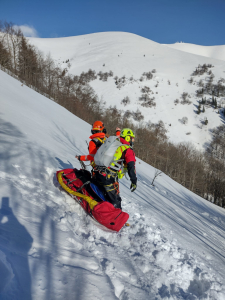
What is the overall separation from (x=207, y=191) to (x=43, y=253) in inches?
1531

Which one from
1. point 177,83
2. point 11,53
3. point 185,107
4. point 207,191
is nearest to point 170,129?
point 185,107

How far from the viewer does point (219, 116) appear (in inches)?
1697

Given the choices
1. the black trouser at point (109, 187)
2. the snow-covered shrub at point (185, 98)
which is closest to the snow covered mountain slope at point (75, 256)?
the black trouser at point (109, 187)

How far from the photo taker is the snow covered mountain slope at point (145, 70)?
4394 centimetres

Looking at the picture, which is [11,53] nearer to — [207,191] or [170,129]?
[170,129]

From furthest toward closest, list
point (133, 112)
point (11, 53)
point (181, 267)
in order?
point (133, 112) → point (11, 53) → point (181, 267)

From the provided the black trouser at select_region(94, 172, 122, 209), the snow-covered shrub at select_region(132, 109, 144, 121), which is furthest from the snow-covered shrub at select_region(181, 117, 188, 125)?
the black trouser at select_region(94, 172, 122, 209)

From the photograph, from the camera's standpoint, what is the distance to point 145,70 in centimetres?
6100

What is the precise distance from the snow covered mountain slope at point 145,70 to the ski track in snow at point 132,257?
41272mm

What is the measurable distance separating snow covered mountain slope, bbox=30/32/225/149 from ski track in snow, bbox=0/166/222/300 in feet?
135

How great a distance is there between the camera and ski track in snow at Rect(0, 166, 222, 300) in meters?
1.99

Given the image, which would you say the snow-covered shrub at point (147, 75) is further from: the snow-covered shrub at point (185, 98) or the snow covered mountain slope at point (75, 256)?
the snow covered mountain slope at point (75, 256)

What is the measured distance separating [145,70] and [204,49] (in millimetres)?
91490

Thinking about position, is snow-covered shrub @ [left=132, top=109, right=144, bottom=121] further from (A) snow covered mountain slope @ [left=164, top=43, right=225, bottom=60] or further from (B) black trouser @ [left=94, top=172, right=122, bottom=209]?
(A) snow covered mountain slope @ [left=164, top=43, right=225, bottom=60]
